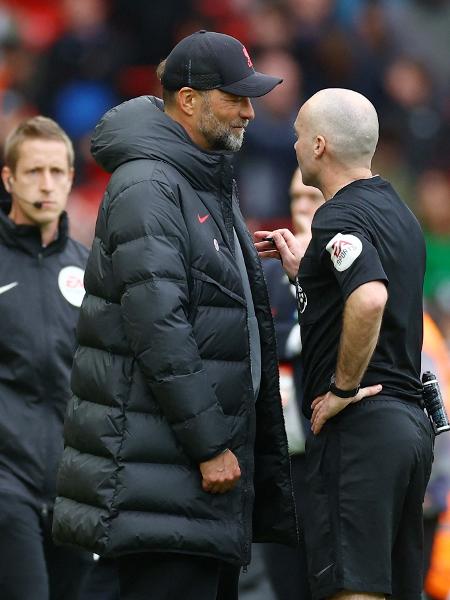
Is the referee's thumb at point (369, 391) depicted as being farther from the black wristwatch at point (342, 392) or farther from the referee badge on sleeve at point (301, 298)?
the referee badge on sleeve at point (301, 298)

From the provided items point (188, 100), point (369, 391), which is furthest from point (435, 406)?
point (188, 100)

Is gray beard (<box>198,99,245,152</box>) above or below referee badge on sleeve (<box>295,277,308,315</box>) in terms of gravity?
above

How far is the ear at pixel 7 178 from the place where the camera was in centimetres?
573

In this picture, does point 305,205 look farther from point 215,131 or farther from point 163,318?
point 163,318

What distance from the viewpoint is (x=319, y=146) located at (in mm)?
4211

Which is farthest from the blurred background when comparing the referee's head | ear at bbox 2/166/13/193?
the referee's head

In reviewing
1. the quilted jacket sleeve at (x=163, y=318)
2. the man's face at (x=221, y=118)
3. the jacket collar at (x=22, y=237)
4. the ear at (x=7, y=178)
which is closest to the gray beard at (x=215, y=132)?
the man's face at (x=221, y=118)

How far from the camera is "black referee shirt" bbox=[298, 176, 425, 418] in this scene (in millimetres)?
4043

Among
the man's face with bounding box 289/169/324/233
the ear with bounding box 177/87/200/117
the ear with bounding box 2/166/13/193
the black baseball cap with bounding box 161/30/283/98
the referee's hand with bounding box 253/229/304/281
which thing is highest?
the black baseball cap with bounding box 161/30/283/98

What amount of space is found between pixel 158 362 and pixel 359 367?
1.98ft

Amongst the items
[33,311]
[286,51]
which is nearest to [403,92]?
[286,51]

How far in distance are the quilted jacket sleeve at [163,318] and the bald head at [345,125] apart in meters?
0.57

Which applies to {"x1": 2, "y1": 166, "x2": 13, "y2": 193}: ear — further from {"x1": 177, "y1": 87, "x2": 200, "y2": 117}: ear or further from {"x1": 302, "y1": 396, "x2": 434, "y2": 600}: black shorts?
{"x1": 302, "y1": 396, "x2": 434, "y2": 600}: black shorts

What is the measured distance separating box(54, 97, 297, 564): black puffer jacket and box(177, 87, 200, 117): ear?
86mm
